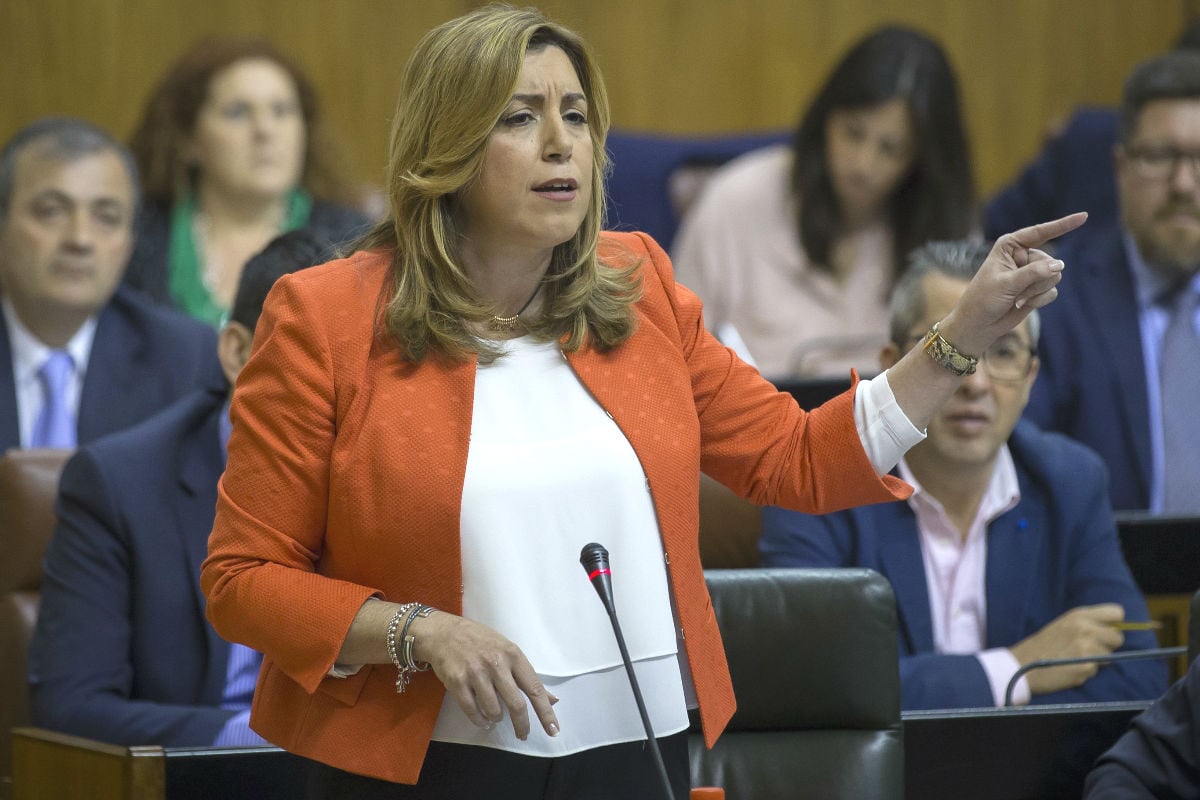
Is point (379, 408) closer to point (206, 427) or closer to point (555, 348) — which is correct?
point (555, 348)

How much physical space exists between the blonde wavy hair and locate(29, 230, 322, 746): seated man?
0.75 metres

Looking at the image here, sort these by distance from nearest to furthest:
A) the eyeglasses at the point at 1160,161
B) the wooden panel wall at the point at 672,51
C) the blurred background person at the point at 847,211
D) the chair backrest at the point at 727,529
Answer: the chair backrest at the point at 727,529
the eyeglasses at the point at 1160,161
the blurred background person at the point at 847,211
the wooden panel wall at the point at 672,51

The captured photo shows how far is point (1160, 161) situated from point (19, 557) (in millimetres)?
2513

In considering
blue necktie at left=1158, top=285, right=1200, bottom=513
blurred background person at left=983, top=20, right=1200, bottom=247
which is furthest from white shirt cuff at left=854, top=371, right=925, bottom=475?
blurred background person at left=983, top=20, right=1200, bottom=247

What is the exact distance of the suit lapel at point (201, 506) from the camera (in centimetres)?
238

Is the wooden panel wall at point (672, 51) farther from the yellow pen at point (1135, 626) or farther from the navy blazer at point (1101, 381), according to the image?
the yellow pen at point (1135, 626)

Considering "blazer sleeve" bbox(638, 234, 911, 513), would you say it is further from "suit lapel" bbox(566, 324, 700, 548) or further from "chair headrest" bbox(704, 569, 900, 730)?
"chair headrest" bbox(704, 569, 900, 730)

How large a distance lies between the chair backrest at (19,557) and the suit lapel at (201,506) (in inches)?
10.5

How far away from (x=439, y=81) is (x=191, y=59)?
9.16 feet

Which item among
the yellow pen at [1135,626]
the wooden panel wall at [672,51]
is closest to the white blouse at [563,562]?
the yellow pen at [1135,626]

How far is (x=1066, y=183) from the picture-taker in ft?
15.0

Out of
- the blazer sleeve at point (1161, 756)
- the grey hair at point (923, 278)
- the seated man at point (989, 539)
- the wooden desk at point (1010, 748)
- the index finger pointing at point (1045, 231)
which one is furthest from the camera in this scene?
the grey hair at point (923, 278)

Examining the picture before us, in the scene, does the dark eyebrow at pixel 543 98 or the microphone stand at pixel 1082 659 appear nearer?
the dark eyebrow at pixel 543 98

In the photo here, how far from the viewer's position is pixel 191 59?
165 inches
